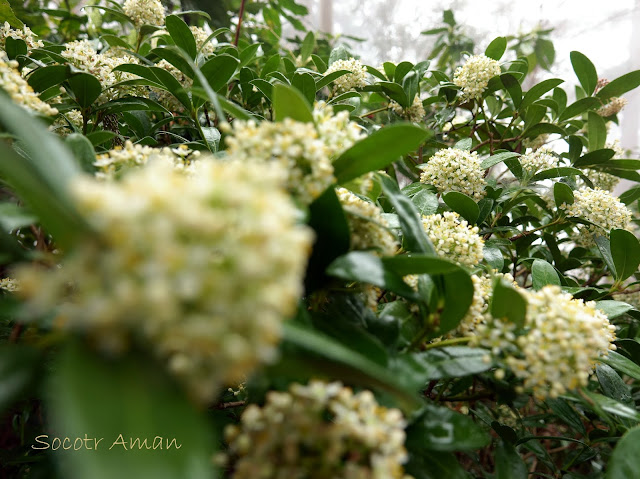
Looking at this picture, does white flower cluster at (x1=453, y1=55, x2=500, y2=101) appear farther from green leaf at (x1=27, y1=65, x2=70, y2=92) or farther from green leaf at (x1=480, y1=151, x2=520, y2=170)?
green leaf at (x1=27, y1=65, x2=70, y2=92)

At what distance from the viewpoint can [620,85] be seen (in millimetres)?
1599

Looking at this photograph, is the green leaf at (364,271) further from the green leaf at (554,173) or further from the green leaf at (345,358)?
the green leaf at (554,173)

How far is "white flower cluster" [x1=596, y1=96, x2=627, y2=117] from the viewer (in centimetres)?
169

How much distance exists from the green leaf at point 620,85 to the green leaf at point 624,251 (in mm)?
847

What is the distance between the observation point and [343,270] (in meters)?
0.54

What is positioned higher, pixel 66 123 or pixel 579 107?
pixel 579 107

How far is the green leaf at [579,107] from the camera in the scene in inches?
63.0

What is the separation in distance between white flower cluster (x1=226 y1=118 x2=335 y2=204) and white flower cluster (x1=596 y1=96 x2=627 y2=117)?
1.64m

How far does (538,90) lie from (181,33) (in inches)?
45.7

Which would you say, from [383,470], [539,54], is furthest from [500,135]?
[383,470]

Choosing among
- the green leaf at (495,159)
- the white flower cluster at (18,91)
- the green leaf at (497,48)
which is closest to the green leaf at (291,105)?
the white flower cluster at (18,91)

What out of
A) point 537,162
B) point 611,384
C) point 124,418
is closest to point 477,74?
point 537,162

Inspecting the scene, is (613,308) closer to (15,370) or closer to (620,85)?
(620,85)

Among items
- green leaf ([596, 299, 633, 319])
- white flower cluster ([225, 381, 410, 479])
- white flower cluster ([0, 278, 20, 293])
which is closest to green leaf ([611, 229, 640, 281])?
green leaf ([596, 299, 633, 319])
